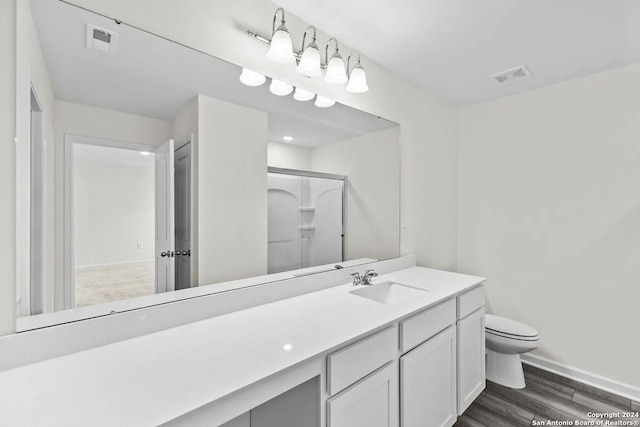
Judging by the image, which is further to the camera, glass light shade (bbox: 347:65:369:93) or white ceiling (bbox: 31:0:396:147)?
glass light shade (bbox: 347:65:369:93)

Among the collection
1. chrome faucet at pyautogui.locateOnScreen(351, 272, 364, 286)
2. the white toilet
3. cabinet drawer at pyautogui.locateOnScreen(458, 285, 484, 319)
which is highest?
chrome faucet at pyautogui.locateOnScreen(351, 272, 364, 286)

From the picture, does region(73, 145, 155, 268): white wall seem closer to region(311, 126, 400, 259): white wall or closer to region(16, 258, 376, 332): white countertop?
region(16, 258, 376, 332): white countertop

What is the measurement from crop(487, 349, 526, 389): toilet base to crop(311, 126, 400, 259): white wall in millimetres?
1139

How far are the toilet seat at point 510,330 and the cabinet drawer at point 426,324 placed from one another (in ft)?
2.61

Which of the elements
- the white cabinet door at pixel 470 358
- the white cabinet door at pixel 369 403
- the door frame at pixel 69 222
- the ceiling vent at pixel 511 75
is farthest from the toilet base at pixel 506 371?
the door frame at pixel 69 222

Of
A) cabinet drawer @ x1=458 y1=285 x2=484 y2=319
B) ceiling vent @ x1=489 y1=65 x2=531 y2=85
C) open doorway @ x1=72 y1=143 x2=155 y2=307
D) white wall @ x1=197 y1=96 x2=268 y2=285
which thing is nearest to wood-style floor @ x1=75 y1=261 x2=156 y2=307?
open doorway @ x1=72 y1=143 x2=155 y2=307

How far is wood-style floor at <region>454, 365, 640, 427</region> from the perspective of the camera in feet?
6.13

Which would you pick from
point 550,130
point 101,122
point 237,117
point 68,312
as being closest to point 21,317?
point 68,312

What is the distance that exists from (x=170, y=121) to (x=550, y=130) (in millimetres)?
2833

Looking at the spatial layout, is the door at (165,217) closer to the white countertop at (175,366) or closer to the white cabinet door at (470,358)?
the white countertop at (175,366)

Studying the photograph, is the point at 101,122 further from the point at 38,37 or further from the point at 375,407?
the point at 375,407

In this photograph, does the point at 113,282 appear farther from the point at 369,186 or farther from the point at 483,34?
the point at 483,34

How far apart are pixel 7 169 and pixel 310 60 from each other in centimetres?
132

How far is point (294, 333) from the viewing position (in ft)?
3.68
